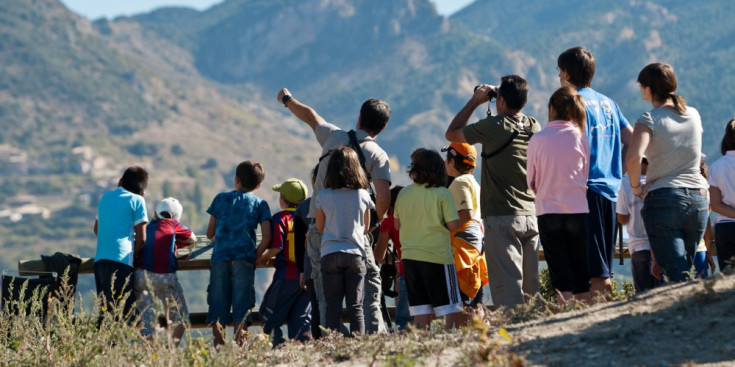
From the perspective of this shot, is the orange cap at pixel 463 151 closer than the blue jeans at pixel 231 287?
Yes

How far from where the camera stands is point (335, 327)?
21.1 feet

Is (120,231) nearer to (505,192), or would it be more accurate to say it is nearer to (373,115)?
(373,115)

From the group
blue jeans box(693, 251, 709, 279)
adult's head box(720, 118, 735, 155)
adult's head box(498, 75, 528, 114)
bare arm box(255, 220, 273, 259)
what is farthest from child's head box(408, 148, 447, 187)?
adult's head box(720, 118, 735, 155)

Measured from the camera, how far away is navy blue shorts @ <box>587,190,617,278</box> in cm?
582

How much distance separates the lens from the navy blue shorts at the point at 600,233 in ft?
19.1

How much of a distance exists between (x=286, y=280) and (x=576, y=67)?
8.33 feet

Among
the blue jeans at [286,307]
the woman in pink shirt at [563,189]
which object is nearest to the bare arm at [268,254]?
the blue jeans at [286,307]

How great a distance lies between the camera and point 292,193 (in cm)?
750

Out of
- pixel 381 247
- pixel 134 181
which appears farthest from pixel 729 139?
pixel 134 181

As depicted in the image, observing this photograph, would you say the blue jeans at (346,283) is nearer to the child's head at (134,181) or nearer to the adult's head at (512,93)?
the adult's head at (512,93)

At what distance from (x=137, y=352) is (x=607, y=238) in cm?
251

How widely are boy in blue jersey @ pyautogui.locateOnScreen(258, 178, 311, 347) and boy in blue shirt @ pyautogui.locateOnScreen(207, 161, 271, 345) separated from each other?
10 cm

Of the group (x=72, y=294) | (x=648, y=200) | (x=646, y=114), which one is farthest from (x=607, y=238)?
(x=72, y=294)

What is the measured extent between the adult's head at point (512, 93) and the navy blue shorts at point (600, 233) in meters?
0.76
